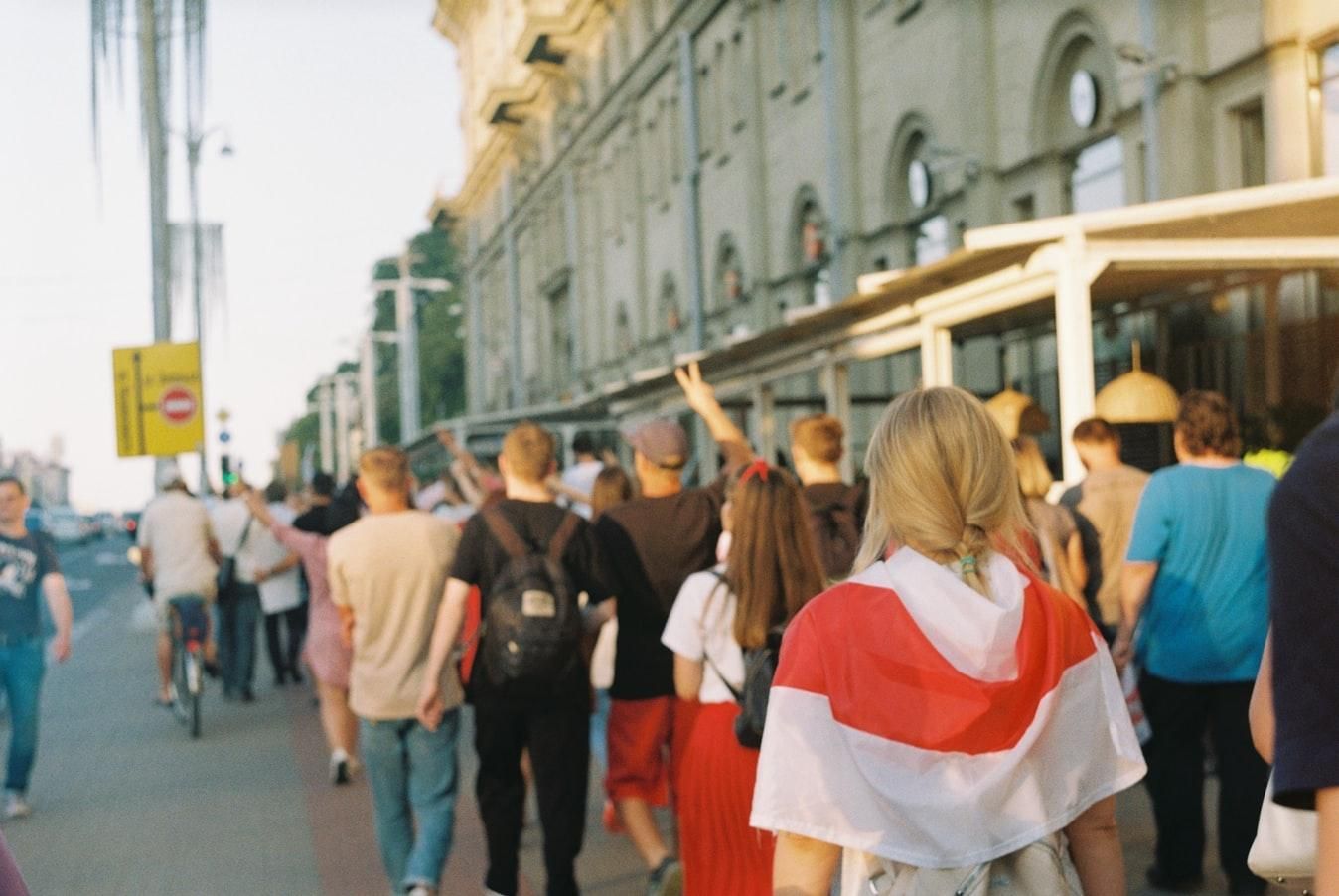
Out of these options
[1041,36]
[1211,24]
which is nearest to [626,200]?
[1041,36]

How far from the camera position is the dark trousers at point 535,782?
684 cm

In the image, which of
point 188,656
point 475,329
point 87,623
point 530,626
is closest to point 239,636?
point 188,656

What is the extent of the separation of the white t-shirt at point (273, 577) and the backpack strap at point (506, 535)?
8.93 metres

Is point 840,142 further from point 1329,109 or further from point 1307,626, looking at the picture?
point 1307,626

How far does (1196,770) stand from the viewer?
729 centimetres

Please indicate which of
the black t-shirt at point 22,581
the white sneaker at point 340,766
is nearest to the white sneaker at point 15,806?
the black t-shirt at point 22,581

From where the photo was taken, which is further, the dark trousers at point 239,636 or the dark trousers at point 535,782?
the dark trousers at point 239,636

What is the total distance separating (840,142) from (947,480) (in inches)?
905

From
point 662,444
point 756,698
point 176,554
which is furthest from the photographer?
point 176,554

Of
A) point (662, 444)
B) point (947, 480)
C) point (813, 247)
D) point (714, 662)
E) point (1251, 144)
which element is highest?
point (813, 247)

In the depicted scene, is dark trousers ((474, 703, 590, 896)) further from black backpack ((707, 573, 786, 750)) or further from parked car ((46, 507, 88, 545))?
parked car ((46, 507, 88, 545))

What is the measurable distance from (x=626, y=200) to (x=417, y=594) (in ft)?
118

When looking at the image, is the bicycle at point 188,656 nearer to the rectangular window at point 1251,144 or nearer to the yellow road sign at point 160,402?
the yellow road sign at point 160,402

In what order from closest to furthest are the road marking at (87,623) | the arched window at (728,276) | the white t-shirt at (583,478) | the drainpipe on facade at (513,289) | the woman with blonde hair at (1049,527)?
the woman with blonde hair at (1049,527), the white t-shirt at (583,478), the road marking at (87,623), the arched window at (728,276), the drainpipe on facade at (513,289)
